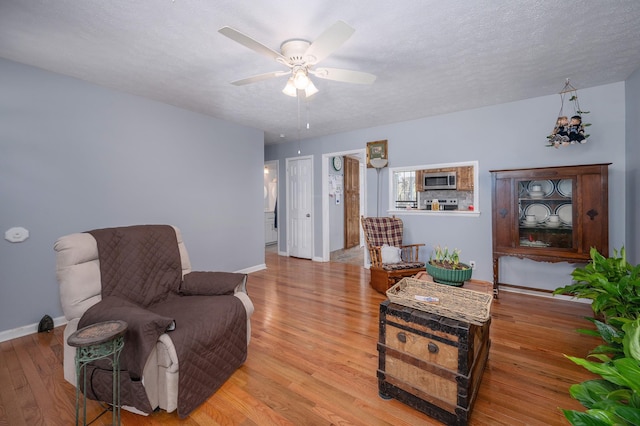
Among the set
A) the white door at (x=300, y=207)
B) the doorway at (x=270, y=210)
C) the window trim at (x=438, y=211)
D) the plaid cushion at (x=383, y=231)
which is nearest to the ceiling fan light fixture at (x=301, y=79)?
the plaid cushion at (x=383, y=231)

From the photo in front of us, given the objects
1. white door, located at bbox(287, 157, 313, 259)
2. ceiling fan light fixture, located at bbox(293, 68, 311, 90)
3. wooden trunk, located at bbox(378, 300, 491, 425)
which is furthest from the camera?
white door, located at bbox(287, 157, 313, 259)

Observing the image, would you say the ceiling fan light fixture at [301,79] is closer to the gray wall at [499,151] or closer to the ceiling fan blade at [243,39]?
the ceiling fan blade at [243,39]

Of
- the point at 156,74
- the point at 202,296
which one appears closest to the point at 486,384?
the point at 202,296

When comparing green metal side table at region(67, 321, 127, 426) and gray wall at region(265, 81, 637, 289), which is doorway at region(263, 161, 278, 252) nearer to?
gray wall at region(265, 81, 637, 289)

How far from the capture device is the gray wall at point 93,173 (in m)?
2.45

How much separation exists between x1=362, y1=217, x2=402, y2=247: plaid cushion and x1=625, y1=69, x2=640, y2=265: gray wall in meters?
2.43

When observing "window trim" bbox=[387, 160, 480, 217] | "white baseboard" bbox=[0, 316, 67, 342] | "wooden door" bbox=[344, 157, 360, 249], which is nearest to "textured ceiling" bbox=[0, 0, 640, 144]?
"window trim" bbox=[387, 160, 480, 217]

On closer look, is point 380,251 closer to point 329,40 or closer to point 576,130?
point 576,130

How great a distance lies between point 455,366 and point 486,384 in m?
0.64

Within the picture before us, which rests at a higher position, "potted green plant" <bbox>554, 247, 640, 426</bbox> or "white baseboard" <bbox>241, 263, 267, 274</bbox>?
"potted green plant" <bbox>554, 247, 640, 426</bbox>

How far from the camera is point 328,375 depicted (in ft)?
6.16

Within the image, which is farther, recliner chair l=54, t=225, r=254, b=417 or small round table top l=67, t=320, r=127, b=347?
recliner chair l=54, t=225, r=254, b=417

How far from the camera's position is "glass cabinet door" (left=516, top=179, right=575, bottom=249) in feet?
9.94

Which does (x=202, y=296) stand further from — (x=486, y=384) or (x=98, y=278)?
(x=486, y=384)
